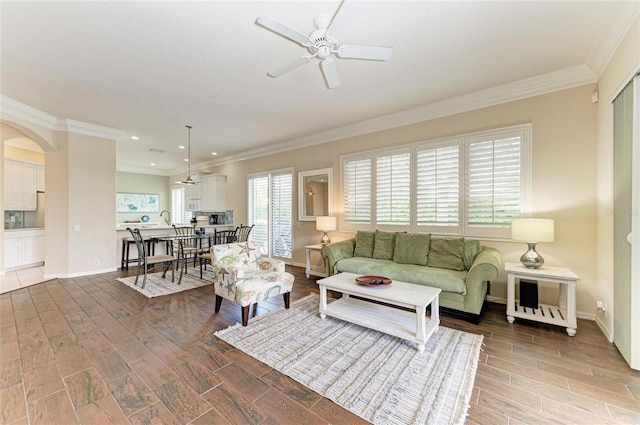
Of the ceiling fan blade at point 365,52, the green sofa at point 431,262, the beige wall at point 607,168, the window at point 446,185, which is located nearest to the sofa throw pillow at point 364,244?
the green sofa at point 431,262

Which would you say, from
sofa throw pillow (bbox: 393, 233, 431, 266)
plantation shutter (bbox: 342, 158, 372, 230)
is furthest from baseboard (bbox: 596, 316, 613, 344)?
plantation shutter (bbox: 342, 158, 372, 230)

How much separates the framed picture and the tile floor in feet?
13.4

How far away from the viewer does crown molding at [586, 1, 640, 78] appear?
207 centimetres

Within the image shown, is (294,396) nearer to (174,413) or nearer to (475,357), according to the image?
(174,413)

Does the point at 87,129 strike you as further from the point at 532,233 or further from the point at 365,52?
the point at 532,233

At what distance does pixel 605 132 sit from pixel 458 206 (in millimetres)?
1664

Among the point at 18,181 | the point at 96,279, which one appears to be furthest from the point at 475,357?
the point at 18,181

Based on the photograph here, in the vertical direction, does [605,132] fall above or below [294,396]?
above

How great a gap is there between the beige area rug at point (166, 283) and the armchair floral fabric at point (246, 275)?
4.55ft

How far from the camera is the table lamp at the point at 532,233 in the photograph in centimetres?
289

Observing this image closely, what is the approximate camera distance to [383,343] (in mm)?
2541

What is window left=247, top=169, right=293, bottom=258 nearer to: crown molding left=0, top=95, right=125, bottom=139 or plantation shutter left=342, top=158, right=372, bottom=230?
plantation shutter left=342, top=158, right=372, bottom=230

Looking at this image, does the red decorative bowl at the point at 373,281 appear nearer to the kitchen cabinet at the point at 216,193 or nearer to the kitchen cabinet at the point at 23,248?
the kitchen cabinet at the point at 216,193

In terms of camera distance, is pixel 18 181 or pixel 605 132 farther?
pixel 18 181
